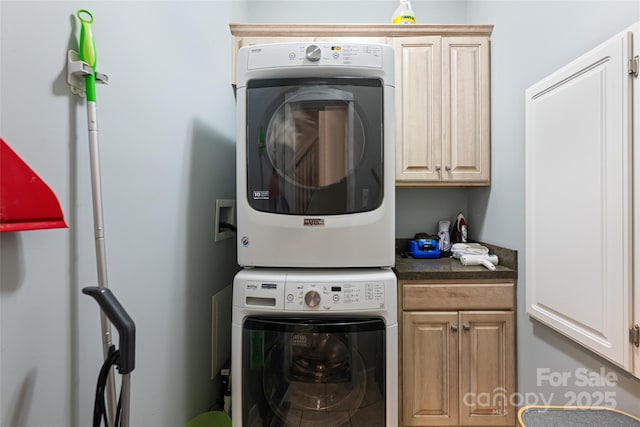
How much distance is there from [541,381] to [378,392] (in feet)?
2.56

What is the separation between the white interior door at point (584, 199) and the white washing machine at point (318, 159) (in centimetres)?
64

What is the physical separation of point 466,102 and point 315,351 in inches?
64.1

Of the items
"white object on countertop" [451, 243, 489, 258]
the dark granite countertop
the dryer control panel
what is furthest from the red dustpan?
"white object on countertop" [451, 243, 489, 258]

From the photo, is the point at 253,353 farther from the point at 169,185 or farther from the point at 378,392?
the point at 169,185

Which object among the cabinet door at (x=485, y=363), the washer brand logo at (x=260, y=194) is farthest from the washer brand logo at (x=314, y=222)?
the cabinet door at (x=485, y=363)

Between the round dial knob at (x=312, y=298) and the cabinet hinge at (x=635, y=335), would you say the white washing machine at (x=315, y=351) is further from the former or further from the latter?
the cabinet hinge at (x=635, y=335)

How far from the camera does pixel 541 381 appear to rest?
1.33m

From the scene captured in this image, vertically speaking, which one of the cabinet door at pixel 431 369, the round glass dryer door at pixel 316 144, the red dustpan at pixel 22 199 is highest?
the round glass dryer door at pixel 316 144

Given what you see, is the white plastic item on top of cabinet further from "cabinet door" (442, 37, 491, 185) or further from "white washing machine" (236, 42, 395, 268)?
"white washing machine" (236, 42, 395, 268)

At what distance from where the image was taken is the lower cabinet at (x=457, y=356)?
1476 millimetres

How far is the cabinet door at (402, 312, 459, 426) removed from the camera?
148cm

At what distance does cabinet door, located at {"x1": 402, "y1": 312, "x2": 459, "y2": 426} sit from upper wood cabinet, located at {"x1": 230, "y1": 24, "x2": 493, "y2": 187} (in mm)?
832

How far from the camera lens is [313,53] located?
1.23 meters

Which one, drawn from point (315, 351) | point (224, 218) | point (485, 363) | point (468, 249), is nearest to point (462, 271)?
point (468, 249)
